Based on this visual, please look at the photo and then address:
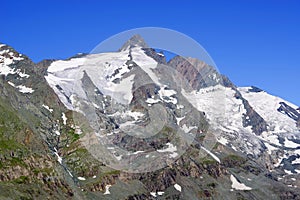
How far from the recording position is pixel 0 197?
199125mm

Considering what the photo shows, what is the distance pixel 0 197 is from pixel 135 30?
116 metres

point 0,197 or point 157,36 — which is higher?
point 157,36

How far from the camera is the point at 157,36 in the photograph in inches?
4336

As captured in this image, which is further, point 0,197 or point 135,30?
point 0,197

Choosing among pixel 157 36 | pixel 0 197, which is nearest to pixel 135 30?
pixel 157 36

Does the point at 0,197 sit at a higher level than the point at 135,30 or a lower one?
lower

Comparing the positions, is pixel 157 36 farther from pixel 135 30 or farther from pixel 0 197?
pixel 0 197

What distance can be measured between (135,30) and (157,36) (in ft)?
18.7

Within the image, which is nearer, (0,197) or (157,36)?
(157,36)

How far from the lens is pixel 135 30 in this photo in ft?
349

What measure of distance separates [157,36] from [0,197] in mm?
114778
